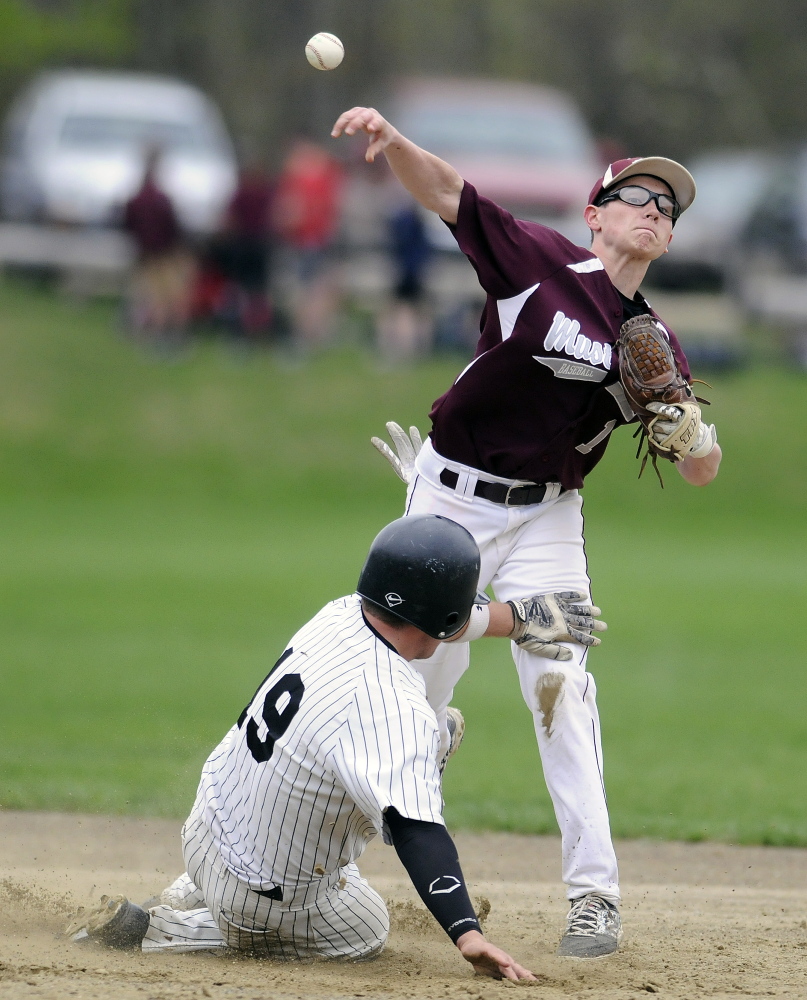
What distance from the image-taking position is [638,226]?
445 cm

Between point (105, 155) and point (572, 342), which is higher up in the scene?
point (105, 155)

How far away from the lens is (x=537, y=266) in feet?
14.2

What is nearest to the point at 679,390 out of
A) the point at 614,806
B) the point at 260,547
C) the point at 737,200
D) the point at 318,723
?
the point at 318,723

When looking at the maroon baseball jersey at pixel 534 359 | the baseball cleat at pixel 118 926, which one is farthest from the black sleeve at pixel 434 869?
the maroon baseball jersey at pixel 534 359

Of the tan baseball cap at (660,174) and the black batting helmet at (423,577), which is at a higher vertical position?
the tan baseball cap at (660,174)

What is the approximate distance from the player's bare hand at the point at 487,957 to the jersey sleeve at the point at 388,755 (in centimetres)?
27

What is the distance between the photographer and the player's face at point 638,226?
14.6ft

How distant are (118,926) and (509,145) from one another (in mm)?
15965

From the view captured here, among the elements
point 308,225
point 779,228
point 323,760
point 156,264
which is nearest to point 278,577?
point 156,264

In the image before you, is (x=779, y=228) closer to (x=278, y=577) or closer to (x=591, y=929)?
(x=278, y=577)

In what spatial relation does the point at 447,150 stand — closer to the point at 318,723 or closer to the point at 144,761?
the point at 144,761

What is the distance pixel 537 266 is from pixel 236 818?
1.82m

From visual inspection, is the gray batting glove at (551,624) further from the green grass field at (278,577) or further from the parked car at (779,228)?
the parked car at (779,228)

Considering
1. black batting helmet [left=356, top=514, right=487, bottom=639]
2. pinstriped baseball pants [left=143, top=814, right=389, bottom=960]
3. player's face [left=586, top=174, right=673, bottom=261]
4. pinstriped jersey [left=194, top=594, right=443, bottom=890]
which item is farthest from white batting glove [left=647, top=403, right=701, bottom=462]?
pinstriped baseball pants [left=143, top=814, right=389, bottom=960]
